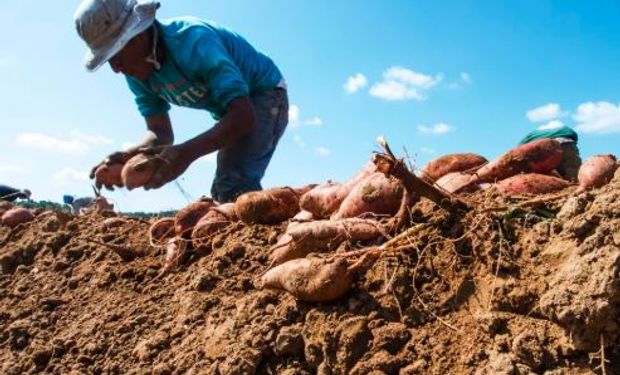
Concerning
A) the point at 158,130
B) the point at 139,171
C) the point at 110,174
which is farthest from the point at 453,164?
the point at 158,130

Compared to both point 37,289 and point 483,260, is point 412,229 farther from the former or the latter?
point 37,289

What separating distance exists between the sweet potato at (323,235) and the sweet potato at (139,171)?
4.12 ft

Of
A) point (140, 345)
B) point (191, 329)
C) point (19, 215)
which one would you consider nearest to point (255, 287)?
point (191, 329)

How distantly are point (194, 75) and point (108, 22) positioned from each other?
0.61 m

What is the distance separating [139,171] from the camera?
10.1 ft

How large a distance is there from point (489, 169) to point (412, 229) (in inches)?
22.7

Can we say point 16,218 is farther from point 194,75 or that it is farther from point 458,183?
point 458,183

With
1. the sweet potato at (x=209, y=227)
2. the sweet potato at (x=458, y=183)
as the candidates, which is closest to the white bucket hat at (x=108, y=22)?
Answer: the sweet potato at (x=209, y=227)

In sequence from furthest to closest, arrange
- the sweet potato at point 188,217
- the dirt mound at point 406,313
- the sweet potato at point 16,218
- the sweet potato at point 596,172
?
the sweet potato at point 16,218, the sweet potato at point 188,217, the sweet potato at point 596,172, the dirt mound at point 406,313

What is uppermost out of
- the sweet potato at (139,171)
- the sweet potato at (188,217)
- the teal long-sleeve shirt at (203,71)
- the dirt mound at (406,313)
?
the teal long-sleeve shirt at (203,71)

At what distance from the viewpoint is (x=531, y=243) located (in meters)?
1.60

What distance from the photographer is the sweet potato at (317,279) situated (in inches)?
68.4

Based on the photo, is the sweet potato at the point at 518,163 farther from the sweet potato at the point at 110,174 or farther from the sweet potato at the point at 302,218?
the sweet potato at the point at 110,174

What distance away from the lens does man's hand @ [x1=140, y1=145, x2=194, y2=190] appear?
310cm
